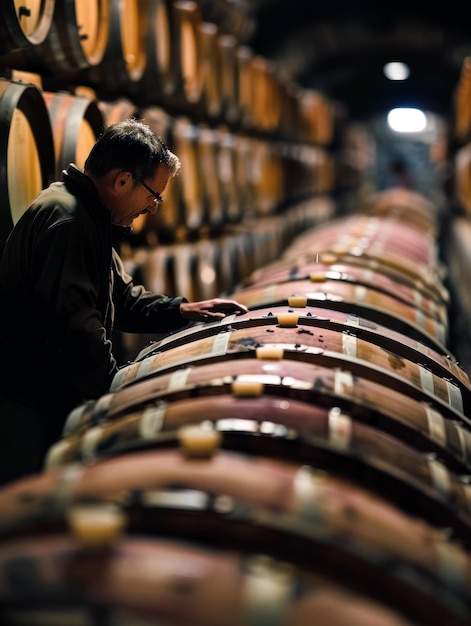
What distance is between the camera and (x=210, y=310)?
290 cm

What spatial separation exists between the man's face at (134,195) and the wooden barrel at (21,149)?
0.58 m

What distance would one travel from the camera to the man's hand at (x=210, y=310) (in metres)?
2.87

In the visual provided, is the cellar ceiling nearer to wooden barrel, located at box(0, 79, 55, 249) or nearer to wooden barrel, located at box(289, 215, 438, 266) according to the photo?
wooden barrel, located at box(289, 215, 438, 266)

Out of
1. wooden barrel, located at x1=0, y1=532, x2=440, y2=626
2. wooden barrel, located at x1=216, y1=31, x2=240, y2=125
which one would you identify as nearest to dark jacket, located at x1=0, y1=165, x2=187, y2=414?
wooden barrel, located at x1=0, y1=532, x2=440, y2=626

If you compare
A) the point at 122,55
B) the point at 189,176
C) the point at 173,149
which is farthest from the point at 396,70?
the point at 122,55

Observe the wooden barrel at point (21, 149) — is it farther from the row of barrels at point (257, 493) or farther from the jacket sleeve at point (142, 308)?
the row of barrels at point (257, 493)

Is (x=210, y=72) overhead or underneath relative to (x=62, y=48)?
overhead

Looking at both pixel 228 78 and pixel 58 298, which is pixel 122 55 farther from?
pixel 228 78

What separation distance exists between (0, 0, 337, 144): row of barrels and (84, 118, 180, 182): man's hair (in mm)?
867

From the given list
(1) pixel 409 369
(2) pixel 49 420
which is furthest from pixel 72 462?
(1) pixel 409 369

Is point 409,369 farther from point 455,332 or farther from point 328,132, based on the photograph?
point 328,132

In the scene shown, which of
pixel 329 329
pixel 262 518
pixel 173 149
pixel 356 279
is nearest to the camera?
pixel 262 518

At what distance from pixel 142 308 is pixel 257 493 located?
164cm

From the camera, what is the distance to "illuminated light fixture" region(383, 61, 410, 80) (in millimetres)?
18650
